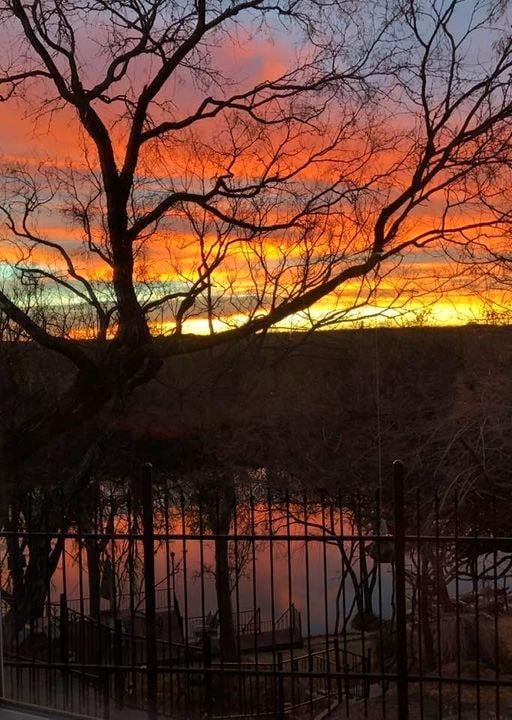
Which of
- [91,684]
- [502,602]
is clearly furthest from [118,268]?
[502,602]

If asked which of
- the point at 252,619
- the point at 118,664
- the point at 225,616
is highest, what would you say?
the point at 118,664

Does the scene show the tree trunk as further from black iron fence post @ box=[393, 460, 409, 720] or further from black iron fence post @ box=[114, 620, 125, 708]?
black iron fence post @ box=[393, 460, 409, 720]

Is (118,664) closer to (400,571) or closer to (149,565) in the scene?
(149,565)

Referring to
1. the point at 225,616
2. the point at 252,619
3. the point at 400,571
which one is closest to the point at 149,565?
the point at 400,571

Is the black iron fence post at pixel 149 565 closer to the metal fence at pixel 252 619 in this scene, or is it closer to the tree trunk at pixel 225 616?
→ the metal fence at pixel 252 619

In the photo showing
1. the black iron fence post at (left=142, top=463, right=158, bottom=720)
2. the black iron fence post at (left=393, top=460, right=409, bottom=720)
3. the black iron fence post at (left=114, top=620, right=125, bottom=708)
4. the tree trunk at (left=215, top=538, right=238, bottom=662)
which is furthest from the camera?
the tree trunk at (left=215, top=538, right=238, bottom=662)

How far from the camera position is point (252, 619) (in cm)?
582

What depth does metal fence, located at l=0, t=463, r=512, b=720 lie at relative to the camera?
10.0ft

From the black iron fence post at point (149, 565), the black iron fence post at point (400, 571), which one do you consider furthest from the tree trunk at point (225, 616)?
the black iron fence post at point (400, 571)

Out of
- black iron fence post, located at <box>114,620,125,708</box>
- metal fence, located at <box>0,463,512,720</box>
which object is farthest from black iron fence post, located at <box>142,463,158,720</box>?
black iron fence post, located at <box>114,620,125,708</box>

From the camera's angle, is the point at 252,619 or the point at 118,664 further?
the point at 252,619

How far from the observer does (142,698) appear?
394 centimetres

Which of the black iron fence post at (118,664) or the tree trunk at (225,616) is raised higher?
the black iron fence post at (118,664)

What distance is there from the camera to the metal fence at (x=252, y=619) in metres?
3.05
